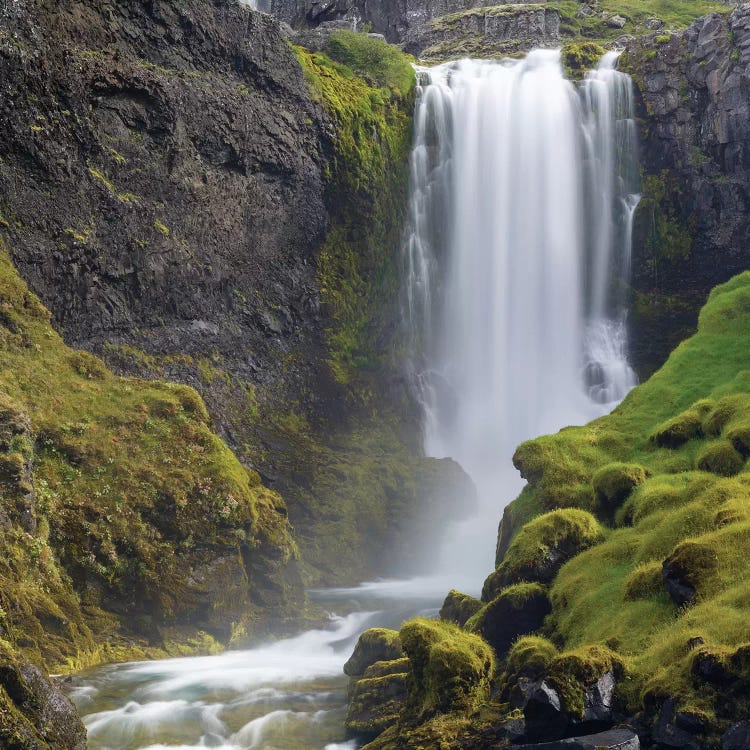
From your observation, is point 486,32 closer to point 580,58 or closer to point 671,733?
point 580,58

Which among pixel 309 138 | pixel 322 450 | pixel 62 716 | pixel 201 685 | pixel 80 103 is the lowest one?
pixel 62 716

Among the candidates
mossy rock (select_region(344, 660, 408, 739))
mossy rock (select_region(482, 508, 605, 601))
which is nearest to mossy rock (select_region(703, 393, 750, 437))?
mossy rock (select_region(482, 508, 605, 601))

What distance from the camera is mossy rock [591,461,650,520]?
1832cm

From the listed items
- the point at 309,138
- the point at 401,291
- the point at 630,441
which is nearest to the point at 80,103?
the point at 309,138

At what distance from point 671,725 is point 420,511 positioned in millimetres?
25809

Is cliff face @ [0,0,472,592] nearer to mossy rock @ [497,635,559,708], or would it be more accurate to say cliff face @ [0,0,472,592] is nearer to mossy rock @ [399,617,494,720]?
mossy rock @ [399,617,494,720]

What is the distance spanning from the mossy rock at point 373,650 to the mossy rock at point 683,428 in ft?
25.6

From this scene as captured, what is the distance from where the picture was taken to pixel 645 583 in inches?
555

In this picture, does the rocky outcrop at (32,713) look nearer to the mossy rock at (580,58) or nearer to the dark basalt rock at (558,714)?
the dark basalt rock at (558,714)

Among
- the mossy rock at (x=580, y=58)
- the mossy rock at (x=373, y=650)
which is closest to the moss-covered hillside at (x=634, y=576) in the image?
the mossy rock at (x=373, y=650)

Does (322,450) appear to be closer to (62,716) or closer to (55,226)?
(55,226)

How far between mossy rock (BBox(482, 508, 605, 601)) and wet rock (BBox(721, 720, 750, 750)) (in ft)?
22.9

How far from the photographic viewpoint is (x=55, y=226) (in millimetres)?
28109

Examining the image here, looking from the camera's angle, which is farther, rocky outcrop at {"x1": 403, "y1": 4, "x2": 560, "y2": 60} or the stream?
rocky outcrop at {"x1": 403, "y1": 4, "x2": 560, "y2": 60}
